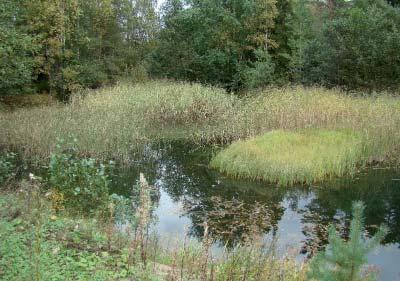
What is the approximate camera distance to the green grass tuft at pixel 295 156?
31.7 feet

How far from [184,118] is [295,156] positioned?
21.3ft

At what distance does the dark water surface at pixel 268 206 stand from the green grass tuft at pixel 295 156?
310 mm

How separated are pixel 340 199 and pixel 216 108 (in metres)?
7.89

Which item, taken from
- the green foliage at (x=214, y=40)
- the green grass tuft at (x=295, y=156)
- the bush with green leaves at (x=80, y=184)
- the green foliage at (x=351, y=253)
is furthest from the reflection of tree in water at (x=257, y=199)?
the green foliage at (x=214, y=40)

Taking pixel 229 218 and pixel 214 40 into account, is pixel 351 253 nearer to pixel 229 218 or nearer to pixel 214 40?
pixel 229 218

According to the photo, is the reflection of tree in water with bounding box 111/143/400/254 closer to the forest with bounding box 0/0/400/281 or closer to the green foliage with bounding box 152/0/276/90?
the forest with bounding box 0/0/400/281

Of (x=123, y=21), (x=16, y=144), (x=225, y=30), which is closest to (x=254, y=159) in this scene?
(x=16, y=144)

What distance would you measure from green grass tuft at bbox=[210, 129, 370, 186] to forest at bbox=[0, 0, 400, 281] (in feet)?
0.12

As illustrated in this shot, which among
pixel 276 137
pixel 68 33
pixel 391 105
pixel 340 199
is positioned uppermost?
pixel 68 33

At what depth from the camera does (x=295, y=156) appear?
10.0 m

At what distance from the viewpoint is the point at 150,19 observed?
32562mm

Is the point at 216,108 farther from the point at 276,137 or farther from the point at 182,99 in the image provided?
the point at 276,137

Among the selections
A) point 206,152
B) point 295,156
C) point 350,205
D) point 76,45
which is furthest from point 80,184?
point 76,45

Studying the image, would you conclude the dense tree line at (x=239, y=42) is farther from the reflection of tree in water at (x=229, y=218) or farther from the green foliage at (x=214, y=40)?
the reflection of tree in water at (x=229, y=218)
